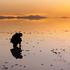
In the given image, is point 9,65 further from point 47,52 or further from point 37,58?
Answer: point 47,52

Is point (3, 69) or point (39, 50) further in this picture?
point (39, 50)

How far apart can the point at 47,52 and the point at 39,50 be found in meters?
1.29

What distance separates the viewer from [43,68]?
1958 centimetres

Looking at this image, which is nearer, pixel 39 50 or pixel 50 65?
pixel 50 65

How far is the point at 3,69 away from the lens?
19500 mm

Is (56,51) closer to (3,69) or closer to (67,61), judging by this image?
(67,61)

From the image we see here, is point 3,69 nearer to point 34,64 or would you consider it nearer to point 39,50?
point 34,64

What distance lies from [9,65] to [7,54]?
386cm

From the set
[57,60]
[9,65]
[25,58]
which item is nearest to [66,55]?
[57,60]

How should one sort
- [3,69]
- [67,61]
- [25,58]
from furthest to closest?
[25,58] < [67,61] < [3,69]

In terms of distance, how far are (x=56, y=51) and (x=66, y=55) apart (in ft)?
7.63

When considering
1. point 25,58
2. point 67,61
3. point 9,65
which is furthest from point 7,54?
point 67,61

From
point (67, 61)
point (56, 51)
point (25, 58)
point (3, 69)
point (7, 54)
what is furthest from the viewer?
point (56, 51)

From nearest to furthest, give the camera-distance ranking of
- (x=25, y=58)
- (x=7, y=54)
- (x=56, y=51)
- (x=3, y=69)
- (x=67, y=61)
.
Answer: (x=3, y=69) < (x=67, y=61) < (x=25, y=58) < (x=7, y=54) < (x=56, y=51)
